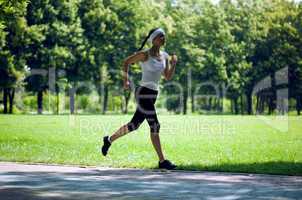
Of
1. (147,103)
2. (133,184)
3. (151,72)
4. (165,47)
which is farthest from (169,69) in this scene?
(165,47)

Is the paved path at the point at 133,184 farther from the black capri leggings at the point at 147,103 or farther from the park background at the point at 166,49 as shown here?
the park background at the point at 166,49

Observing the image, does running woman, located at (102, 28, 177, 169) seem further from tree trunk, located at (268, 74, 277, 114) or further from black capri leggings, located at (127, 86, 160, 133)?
tree trunk, located at (268, 74, 277, 114)

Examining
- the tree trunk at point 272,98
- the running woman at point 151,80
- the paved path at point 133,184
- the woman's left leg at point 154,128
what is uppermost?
the tree trunk at point 272,98

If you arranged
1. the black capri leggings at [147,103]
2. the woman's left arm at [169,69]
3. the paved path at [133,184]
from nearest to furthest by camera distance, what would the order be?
the paved path at [133,184] < the black capri leggings at [147,103] < the woman's left arm at [169,69]

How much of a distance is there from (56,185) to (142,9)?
53.3 metres

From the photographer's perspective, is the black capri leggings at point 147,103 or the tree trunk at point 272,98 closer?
the black capri leggings at point 147,103

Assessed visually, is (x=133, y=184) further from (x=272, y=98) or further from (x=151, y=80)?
(x=272, y=98)

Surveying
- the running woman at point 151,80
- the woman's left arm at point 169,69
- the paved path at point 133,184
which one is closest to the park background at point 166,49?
the woman's left arm at point 169,69

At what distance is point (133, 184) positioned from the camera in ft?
22.6

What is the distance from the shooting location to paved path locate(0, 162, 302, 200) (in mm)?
6035

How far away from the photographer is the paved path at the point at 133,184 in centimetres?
604

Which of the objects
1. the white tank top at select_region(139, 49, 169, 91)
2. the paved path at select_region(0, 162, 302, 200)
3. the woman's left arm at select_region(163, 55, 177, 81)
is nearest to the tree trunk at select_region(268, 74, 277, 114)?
the woman's left arm at select_region(163, 55, 177, 81)

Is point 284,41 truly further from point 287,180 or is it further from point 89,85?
point 287,180

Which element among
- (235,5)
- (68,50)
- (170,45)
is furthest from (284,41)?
(68,50)
